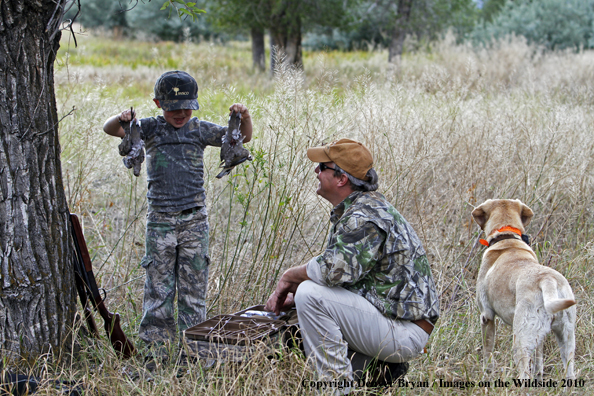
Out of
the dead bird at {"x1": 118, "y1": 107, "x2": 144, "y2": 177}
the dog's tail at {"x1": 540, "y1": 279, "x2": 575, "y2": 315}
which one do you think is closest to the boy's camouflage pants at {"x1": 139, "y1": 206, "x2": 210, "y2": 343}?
the dead bird at {"x1": 118, "y1": 107, "x2": 144, "y2": 177}

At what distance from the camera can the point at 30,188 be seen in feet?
9.07

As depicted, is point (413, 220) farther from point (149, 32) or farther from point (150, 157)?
point (149, 32)

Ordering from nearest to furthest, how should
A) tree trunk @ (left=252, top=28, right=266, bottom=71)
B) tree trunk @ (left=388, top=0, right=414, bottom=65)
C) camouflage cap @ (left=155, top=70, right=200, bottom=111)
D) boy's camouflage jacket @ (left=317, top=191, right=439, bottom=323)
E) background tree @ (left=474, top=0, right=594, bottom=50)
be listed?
boy's camouflage jacket @ (left=317, top=191, right=439, bottom=323) → camouflage cap @ (left=155, top=70, right=200, bottom=111) → tree trunk @ (left=388, top=0, right=414, bottom=65) → tree trunk @ (left=252, top=28, right=266, bottom=71) → background tree @ (left=474, top=0, right=594, bottom=50)

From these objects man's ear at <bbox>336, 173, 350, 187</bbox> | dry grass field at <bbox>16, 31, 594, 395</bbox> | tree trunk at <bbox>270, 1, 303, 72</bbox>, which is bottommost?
dry grass field at <bbox>16, 31, 594, 395</bbox>

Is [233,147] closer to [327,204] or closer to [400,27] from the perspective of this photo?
[327,204]

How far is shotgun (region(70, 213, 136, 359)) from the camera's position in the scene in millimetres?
2984

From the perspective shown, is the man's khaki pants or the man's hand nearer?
the man's khaki pants

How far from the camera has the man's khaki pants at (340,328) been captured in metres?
2.69

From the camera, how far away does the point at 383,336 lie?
2.70m

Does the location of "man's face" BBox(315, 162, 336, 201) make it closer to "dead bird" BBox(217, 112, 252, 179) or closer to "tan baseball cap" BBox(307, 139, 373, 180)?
"tan baseball cap" BBox(307, 139, 373, 180)

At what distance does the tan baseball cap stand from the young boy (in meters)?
0.68

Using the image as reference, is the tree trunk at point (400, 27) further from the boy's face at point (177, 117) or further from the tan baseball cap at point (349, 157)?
the tan baseball cap at point (349, 157)

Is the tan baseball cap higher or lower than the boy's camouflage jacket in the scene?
higher

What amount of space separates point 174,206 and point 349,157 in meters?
1.11
